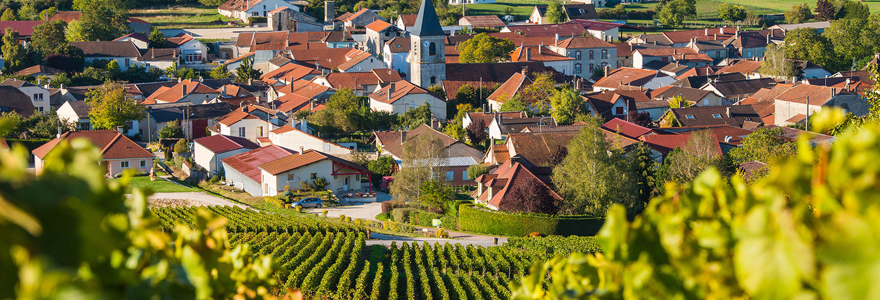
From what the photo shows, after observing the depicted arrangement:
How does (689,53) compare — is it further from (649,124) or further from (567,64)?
(649,124)

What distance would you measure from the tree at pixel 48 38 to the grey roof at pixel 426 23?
32.3 m

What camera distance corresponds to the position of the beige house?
40688 mm

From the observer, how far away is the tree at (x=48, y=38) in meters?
69.4

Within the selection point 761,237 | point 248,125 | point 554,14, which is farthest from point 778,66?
point 761,237

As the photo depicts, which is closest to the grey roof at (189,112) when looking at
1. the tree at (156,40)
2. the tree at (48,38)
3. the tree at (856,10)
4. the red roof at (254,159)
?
the red roof at (254,159)

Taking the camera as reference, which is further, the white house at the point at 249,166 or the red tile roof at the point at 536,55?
the red tile roof at the point at 536,55

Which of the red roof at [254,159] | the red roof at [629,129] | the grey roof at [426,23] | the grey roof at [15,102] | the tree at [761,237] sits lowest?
the red roof at [254,159]

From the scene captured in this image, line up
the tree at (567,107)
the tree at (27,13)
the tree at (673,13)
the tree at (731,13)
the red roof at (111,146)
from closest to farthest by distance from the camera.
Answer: the red roof at (111,146), the tree at (567,107), the tree at (27,13), the tree at (673,13), the tree at (731,13)

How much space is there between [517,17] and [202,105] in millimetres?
65589

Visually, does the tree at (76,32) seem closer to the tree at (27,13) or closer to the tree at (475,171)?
the tree at (27,13)

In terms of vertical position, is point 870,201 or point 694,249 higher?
point 870,201

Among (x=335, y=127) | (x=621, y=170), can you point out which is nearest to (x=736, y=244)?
(x=621, y=170)

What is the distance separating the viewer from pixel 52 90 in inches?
2295

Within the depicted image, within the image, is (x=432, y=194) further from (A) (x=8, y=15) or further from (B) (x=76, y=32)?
(A) (x=8, y=15)
